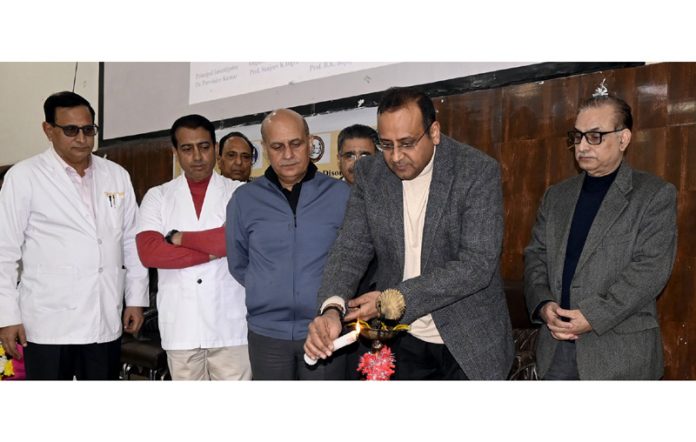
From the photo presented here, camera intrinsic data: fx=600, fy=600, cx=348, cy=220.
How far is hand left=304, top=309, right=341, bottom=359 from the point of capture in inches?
65.2

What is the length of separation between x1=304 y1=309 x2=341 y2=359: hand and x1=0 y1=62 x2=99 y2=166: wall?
271 inches

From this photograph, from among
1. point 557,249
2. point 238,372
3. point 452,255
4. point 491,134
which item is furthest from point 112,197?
point 491,134

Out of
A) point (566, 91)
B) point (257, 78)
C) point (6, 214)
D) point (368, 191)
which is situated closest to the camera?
point (368, 191)

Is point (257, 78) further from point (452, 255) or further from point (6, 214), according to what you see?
point (452, 255)

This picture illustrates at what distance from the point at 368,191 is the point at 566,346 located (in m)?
0.95

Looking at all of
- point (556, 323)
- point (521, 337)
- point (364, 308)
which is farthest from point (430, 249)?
point (521, 337)

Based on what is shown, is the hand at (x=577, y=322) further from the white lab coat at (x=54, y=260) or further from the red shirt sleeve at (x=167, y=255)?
the white lab coat at (x=54, y=260)

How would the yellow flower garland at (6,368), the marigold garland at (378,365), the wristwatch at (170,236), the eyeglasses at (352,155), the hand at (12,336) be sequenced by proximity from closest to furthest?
the marigold garland at (378,365), the hand at (12,336), the wristwatch at (170,236), the eyeglasses at (352,155), the yellow flower garland at (6,368)

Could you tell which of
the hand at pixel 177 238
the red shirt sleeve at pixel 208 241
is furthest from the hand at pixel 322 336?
the hand at pixel 177 238

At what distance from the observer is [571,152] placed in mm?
3600

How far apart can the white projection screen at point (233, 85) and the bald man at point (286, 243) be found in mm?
1909

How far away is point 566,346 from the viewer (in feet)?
7.38

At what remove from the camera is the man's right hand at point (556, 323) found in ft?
7.12

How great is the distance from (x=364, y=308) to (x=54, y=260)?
66.9 inches
